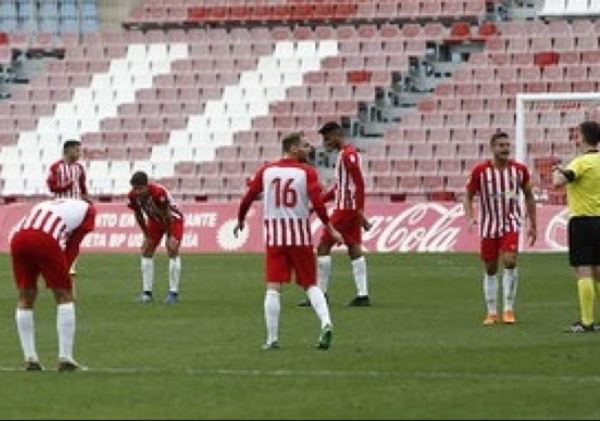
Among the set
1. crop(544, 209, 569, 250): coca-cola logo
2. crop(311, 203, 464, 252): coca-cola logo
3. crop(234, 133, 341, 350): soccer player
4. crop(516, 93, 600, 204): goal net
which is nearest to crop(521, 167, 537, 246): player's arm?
crop(234, 133, 341, 350): soccer player

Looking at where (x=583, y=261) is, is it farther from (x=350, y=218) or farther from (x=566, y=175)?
(x=350, y=218)

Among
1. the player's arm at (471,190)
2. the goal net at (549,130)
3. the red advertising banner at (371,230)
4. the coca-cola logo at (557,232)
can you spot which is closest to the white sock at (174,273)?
the player's arm at (471,190)

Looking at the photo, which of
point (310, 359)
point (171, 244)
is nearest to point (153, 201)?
point (171, 244)

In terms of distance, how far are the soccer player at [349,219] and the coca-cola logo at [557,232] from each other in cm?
1373

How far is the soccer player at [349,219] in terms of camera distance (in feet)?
91.9

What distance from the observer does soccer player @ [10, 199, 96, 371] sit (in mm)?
17938

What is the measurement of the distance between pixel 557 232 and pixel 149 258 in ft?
47.3

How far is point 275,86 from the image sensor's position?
177 feet

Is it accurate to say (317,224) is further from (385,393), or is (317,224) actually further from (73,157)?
(385,393)

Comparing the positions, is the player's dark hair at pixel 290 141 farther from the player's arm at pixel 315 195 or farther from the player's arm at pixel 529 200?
the player's arm at pixel 529 200

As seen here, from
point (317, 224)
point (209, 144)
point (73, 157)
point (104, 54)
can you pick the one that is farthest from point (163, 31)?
point (73, 157)

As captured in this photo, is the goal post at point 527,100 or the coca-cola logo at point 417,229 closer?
the goal post at point 527,100

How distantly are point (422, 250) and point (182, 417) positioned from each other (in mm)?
29037

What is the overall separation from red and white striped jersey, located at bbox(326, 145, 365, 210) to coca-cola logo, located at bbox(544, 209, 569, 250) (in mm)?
13853
